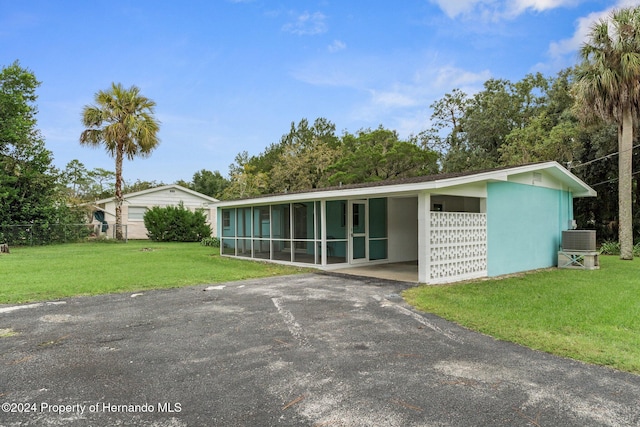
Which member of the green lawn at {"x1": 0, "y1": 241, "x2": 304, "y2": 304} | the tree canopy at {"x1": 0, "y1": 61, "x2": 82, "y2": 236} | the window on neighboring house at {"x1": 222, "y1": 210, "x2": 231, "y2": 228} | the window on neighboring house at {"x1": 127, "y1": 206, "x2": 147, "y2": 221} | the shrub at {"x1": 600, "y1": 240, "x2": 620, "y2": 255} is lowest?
the green lawn at {"x1": 0, "y1": 241, "x2": 304, "y2": 304}

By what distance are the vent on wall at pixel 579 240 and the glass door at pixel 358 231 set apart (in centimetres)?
591

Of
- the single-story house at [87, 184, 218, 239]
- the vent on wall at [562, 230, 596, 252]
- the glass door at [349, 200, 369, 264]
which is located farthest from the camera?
the single-story house at [87, 184, 218, 239]

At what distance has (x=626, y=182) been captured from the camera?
44.0 feet

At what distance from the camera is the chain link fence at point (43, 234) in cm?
1936

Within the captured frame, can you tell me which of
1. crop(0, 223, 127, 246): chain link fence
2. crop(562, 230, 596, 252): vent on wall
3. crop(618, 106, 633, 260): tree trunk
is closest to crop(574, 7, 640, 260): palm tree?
crop(618, 106, 633, 260): tree trunk

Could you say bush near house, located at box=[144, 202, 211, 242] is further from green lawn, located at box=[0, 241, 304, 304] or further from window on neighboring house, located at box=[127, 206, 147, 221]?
green lawn, located at box=[0, 241, 304, 304]

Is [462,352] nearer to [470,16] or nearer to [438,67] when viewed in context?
[470,16]

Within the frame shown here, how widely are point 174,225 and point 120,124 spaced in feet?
21.0

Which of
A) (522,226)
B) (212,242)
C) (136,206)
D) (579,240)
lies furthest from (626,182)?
(136,206)

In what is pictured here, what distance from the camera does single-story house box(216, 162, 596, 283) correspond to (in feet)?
28.0

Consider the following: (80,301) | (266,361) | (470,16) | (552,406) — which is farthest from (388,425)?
(470,16)

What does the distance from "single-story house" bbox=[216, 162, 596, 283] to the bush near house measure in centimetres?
907

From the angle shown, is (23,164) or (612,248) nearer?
(612,248)

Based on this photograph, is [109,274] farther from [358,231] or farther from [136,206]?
[136,206]
